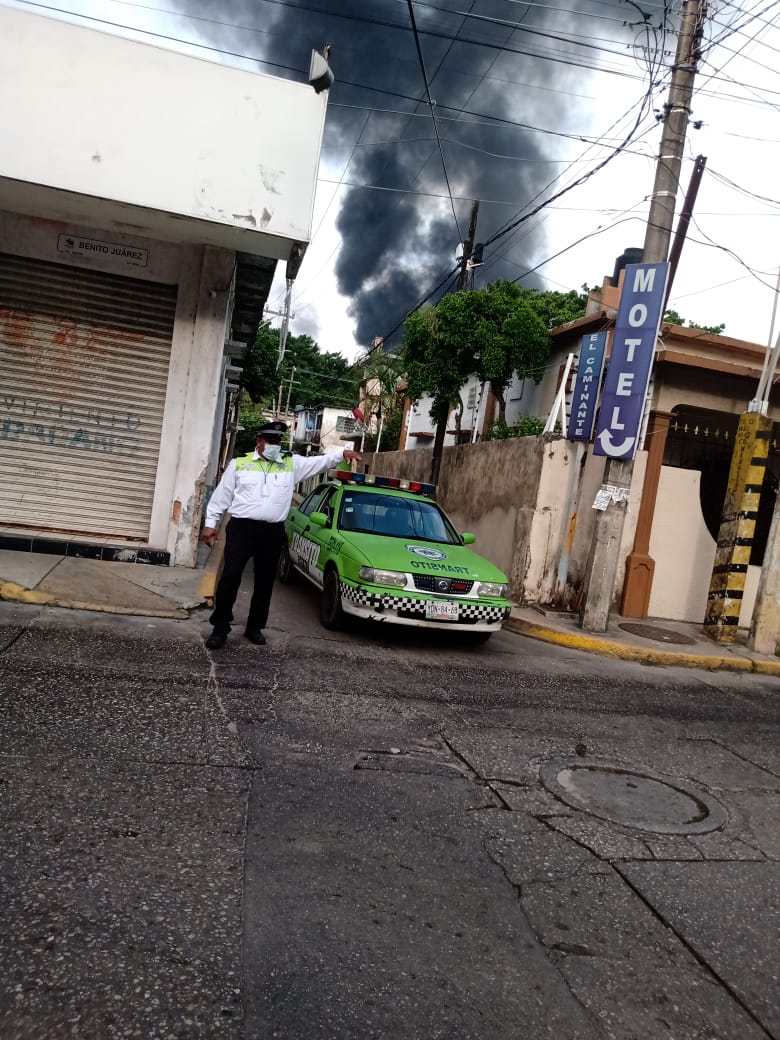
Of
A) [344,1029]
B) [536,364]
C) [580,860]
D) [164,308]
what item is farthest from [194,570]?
[536,364]

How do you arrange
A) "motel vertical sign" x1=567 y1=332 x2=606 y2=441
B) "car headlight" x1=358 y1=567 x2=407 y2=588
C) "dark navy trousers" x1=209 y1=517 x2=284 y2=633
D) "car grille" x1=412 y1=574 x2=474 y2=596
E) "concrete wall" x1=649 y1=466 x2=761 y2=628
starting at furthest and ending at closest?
"concrete wall" x1=649 y1=466 x2=761 y2=628 < "motel vertical sign" x1=567 y1=332 x2=606 y2=441 < "car grille" x1=412 y1=574 x2=474 y2=596 < "car headlight" x1=358 y1=567 x2=407 y2=588 < "dark navy trousers" x1=209 y1=517 x2=284 y2=633

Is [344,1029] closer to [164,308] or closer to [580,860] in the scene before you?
[580,860]

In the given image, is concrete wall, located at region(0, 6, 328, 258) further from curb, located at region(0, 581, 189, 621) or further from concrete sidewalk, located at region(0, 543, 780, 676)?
curb, located at region(0, 581, 189, 621)

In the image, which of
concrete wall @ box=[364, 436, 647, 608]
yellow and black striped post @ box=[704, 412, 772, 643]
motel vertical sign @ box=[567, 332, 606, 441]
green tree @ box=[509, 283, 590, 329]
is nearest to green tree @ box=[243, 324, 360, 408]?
green tree @ box=[509, 283, 590, 329]

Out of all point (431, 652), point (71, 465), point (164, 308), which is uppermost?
point (164, 308)

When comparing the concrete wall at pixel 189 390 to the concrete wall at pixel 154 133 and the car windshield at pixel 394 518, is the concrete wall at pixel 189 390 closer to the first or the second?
the concrete wall at pixel 154 133

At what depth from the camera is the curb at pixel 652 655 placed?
910 cm

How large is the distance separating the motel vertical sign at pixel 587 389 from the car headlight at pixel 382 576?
15.3 ft

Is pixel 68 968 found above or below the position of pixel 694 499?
below

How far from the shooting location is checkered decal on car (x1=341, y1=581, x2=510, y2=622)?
732cm

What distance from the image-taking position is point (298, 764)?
423 cm

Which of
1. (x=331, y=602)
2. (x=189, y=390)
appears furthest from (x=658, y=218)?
(x=331, y=602)

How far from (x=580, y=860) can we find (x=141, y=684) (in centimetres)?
304

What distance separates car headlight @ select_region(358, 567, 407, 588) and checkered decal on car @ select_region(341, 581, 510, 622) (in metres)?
0.12
